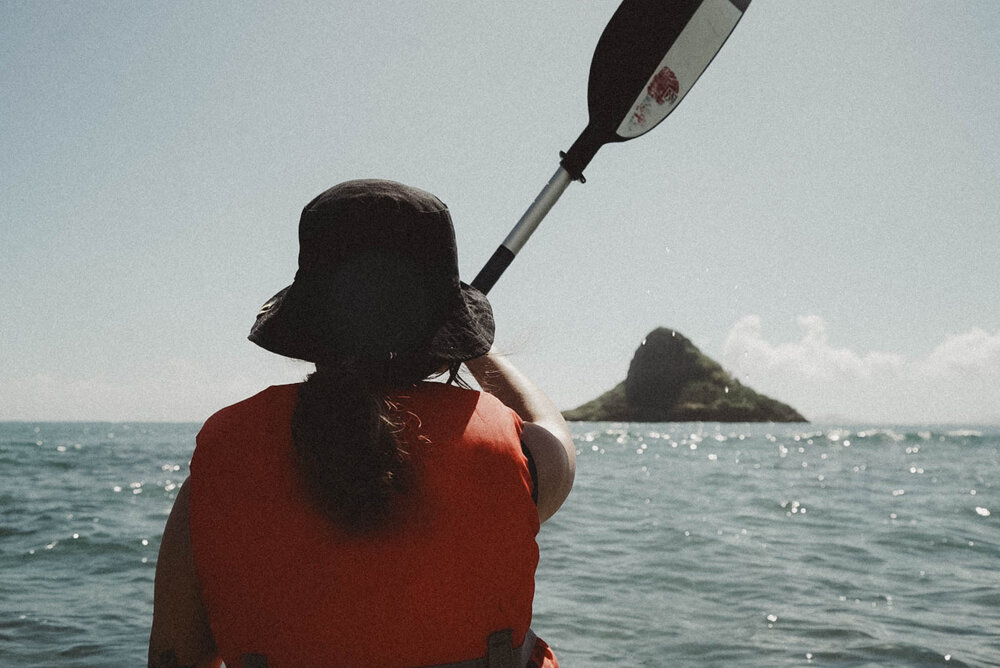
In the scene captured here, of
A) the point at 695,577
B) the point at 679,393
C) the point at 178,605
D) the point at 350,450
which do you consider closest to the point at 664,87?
the point at 350,450

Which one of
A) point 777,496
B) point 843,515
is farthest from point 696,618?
point 777,496

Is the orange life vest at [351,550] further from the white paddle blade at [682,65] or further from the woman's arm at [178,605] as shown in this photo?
the white paddle blade at [682,65]

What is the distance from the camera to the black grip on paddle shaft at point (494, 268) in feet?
7.23

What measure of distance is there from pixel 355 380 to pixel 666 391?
96196 millimetres

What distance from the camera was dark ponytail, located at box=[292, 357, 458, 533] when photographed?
1381 mm

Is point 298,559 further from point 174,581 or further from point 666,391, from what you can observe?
point 666,391

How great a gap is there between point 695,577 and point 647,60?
6.45 metres

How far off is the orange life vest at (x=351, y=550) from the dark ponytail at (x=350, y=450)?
0.10 ft

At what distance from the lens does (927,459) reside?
27281mm

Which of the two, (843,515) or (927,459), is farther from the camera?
(927,459)

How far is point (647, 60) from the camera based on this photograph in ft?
8.69

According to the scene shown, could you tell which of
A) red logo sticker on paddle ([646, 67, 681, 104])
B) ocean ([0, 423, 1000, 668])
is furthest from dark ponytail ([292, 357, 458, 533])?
ocean ([0, 423, 1000, 668])

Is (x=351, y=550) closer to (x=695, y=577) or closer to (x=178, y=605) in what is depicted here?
(x=178, y=605)

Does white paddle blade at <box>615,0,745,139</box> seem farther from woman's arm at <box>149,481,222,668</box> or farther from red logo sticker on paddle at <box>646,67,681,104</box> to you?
woman's arm at <box>149,481,222,668</box>
